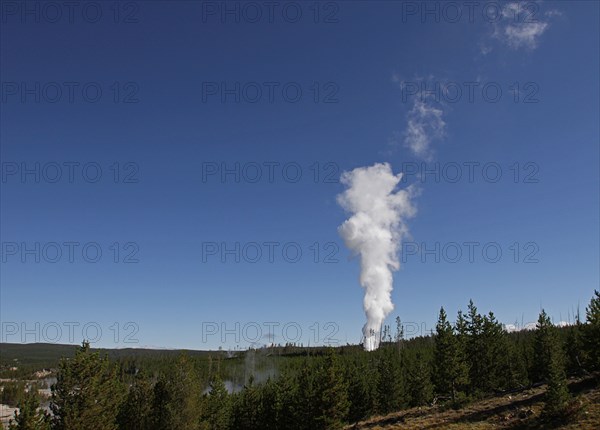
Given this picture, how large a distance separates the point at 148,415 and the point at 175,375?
14.5 meters

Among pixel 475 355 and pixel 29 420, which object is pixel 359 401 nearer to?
pixel 475 355

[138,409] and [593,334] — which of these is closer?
[593,334]

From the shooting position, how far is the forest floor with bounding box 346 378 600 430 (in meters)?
33.1

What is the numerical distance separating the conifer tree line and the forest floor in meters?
1.70

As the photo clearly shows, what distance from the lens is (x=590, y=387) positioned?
39.6 meters

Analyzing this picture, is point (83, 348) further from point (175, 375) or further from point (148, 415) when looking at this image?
point (148, 415)

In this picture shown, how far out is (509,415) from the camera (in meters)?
37.6

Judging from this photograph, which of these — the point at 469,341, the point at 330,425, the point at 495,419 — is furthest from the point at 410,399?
the point at 495,419

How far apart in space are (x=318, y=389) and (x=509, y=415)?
20.4 metres

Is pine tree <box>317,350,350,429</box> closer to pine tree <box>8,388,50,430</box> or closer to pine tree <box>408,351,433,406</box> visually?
pine tree <box>408,351,433,406</box>

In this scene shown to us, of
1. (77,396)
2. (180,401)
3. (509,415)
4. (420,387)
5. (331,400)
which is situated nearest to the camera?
(77,396)

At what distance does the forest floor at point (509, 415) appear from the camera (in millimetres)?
33094

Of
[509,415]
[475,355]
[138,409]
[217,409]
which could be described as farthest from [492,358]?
[138,409]

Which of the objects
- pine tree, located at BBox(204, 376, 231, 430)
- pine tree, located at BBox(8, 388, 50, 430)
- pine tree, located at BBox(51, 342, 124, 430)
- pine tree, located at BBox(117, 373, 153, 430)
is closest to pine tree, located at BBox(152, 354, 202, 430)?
pine tree, located at BBox(51, 342, 124, 430)
